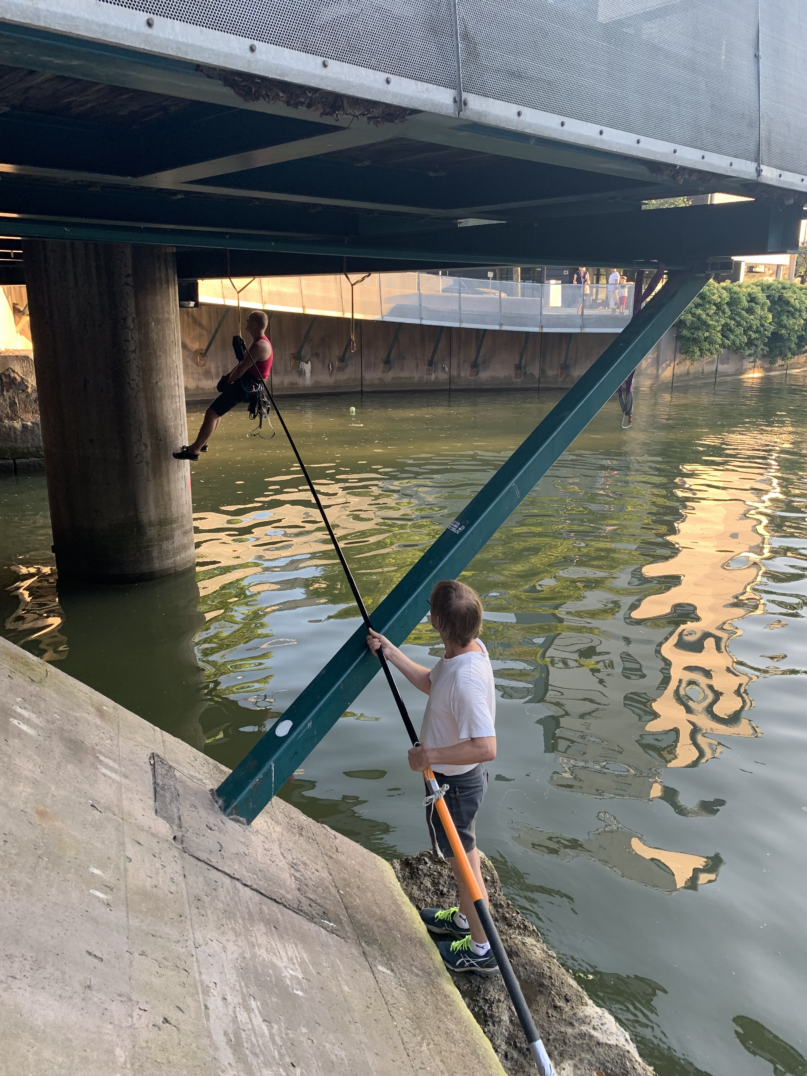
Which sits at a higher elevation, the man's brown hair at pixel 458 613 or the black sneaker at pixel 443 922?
the man's brown hair at pixel 458 613

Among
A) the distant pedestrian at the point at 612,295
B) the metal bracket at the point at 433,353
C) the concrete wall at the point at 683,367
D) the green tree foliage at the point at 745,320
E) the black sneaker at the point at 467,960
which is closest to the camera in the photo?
the black sneaker at the point at 467,960

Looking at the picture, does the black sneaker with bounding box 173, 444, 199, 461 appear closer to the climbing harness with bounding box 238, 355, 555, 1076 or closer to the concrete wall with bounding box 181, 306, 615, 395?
the climbing harness with bounding box 238, 355, 555, 1076

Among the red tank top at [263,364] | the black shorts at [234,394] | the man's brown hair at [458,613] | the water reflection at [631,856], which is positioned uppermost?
the red tank top at [263,364]

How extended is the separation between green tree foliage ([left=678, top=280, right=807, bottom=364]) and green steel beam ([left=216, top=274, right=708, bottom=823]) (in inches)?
1236

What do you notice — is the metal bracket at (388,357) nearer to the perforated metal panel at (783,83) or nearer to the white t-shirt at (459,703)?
the perforated metal panel at (783,83)

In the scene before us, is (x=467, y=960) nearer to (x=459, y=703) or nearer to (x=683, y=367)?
(x=459, y=703)

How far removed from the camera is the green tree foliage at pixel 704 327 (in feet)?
113

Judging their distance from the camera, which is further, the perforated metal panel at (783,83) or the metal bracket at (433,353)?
the metal bracket at (433,353)

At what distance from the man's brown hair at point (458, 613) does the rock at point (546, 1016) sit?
4.87ft

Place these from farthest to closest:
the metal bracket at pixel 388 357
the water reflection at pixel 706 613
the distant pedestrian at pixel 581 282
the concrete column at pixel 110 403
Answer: the metal bracket at pixel 388 357
the distant pedestrian at pixel 581 282
the concrete column at pixel 110 403
the water reflection at pixel 706 613

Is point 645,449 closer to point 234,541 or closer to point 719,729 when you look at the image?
point 234,541

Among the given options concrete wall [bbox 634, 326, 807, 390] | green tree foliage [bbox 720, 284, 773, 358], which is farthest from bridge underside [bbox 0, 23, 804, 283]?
green tree foliage [bbox 720, 284, 773, 358]

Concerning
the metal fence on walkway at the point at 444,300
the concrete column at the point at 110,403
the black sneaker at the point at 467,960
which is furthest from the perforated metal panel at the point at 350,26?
the metal fence on walkway at the point at 444,300

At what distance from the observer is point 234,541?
11172 mm
